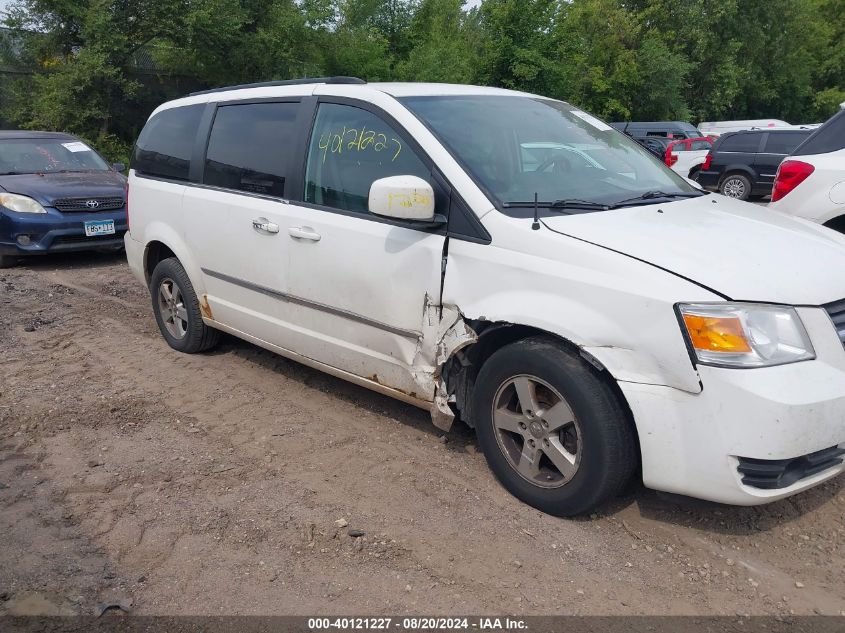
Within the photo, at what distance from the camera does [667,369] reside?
284 cm

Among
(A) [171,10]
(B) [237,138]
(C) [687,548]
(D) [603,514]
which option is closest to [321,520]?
(D) [603,514]

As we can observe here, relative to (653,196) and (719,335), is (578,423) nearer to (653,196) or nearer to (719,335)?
(719,335)

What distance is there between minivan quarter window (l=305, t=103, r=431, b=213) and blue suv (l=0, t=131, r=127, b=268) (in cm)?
545

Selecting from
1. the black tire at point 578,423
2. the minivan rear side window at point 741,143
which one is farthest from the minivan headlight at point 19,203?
the minivan rear side window at point 741,143

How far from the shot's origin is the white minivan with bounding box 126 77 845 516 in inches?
111

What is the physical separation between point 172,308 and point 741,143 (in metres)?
15.2

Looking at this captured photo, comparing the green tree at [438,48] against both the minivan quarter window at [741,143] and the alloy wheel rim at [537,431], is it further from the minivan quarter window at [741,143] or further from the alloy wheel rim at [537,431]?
the alloy wheel rim at [537,431]

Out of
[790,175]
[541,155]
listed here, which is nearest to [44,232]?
[541,155]

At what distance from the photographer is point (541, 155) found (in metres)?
3.89

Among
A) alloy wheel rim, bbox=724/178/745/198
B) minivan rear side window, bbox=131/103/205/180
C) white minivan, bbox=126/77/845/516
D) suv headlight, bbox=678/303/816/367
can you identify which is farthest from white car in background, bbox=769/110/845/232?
alloy wheel rim, bbox=724/178/745/198

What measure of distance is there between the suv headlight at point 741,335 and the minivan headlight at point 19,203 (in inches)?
310

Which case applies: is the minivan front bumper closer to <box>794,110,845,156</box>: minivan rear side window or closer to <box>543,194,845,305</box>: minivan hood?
<box>543,194,845,305</box>: minivan hood

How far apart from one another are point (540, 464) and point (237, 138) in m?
2.83

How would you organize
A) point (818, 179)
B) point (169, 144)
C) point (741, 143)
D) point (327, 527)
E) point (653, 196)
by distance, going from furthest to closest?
point (741, 143) → point (818, 179) → point (169, 144) → point (653, 196) → point (327, 527)
